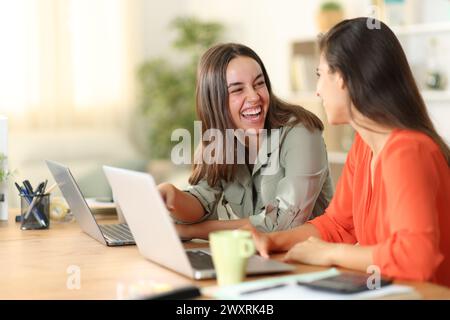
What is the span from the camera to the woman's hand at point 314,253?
1.51 meters

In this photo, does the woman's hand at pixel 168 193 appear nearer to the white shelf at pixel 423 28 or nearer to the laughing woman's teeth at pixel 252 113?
the laughing woman's teeth at pixel 252 113

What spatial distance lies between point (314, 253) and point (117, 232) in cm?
70

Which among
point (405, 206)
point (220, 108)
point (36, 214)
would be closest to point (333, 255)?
point (405, 206)

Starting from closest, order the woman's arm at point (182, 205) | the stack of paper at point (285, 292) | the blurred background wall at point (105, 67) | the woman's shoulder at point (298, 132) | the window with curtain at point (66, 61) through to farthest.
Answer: the stack of paper at point (285, 292)
the woman's arm at point (182, 205)
the woman's shoulder at point (298, 132)
the blurred background wall at point (105, 67)
the window with curtain at point (66, 61)

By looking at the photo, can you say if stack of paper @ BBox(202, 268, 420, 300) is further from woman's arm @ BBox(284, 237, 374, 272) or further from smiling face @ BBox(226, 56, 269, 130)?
smiling face @ BBox(226, 56, 269, 130)

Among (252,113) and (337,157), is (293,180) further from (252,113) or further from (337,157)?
(337,157)

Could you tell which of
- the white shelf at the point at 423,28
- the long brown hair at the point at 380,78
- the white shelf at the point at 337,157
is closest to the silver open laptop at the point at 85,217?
the long brown hair at the point at 380,78

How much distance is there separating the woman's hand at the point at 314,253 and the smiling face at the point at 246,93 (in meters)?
0.66

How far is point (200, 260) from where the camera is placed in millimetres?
1517

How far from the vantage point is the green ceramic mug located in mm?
1310

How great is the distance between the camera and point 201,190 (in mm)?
2184

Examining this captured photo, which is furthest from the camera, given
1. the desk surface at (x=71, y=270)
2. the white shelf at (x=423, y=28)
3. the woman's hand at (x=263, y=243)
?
the white shelf at (x=423, y=28)

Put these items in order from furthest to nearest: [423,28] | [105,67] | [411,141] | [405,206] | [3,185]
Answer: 1. [105,67]
2. [423,28]
3. [3,185]
4. [411,141]
5. [405,206]

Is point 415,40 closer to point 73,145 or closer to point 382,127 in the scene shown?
point 73,145
